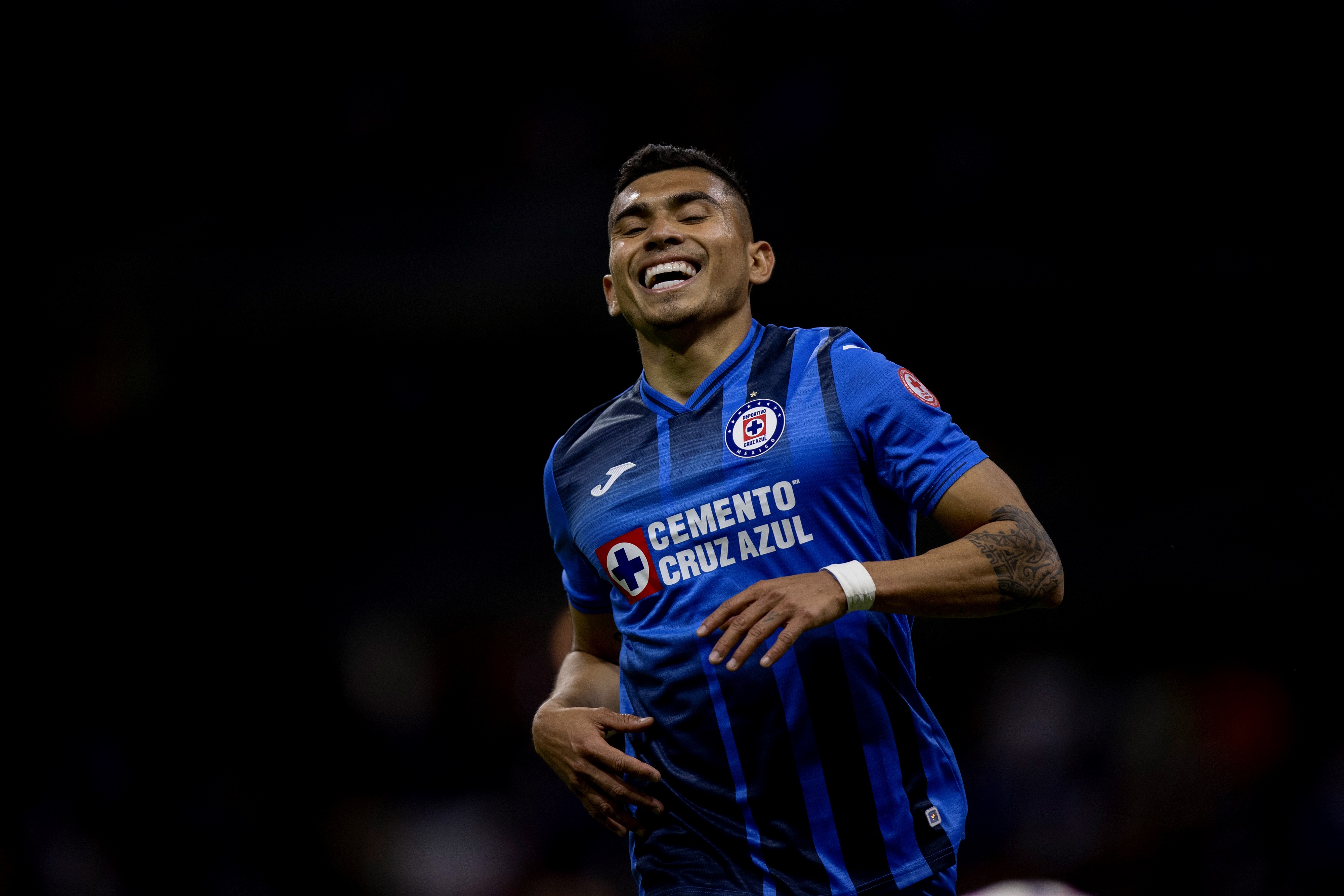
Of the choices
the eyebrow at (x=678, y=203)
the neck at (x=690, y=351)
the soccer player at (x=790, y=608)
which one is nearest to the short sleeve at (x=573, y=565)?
the soccer player at (x=790, y=608)

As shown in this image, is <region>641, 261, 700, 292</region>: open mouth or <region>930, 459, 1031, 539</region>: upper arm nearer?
<region>930, 459, 1031, 539</region>: upper arm

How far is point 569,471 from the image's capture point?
2.92 meters

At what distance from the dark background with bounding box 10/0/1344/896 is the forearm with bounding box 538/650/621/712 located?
3.69 meters

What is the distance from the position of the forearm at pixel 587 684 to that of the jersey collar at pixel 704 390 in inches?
28.6

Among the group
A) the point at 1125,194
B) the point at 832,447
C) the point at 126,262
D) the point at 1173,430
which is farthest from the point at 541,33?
the point at 832,447

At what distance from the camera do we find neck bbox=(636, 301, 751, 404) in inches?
113

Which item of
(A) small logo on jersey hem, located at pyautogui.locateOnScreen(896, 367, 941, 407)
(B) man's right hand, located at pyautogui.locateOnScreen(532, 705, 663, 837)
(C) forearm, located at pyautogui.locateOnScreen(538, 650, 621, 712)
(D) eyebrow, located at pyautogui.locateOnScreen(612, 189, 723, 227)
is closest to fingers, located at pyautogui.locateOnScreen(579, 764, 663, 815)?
(B) man's right hand, located at pyautogui.locateOnScreen(532, 705, 663, 837)

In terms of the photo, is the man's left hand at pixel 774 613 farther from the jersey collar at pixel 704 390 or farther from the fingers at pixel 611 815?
the jersey collar at pixel 704 390

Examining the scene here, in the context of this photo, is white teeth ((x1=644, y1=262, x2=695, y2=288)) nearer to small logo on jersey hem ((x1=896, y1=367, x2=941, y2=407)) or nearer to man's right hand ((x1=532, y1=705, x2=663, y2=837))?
small logo on jersey hem ((x1=896, y1=367, x2=941, y2=407))

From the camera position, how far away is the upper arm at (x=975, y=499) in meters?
2.29

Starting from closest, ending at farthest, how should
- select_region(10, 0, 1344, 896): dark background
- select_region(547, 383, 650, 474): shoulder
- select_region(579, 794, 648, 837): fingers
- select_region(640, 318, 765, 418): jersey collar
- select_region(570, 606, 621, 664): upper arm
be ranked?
select_region(579, 794, 648, 837): fingers, select_region(640, 318, 765, 418): jersey collar, select_region(547, 383, 650, 474): shoulder, select_region(570, 606, 621, 664): upper arm, select_region(10, 0, 1344, 896): dark background

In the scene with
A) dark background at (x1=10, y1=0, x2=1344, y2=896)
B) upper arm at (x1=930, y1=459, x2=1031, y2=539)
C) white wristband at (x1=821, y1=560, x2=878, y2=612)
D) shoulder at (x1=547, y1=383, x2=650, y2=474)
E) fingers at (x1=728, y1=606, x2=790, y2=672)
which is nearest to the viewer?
fingers at (x1=728, y1=606, x2=790, y2=672)

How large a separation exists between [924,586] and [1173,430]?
5610mm

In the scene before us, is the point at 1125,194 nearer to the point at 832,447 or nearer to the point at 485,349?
the point at 485,349
